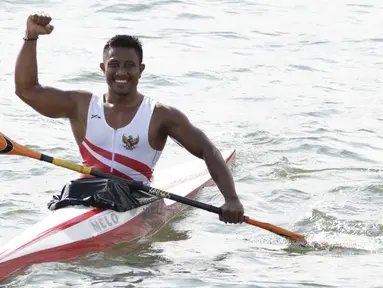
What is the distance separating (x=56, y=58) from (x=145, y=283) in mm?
8737

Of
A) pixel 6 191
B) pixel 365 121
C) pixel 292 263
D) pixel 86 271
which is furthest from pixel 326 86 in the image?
pixel 86 271

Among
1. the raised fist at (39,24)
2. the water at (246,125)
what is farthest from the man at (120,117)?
the water at (246,125)

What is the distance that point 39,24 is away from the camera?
24.0ft

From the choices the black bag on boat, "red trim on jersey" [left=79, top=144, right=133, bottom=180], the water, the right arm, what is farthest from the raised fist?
the water

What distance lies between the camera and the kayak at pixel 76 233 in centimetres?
686

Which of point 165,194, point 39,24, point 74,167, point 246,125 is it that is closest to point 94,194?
point 74,167

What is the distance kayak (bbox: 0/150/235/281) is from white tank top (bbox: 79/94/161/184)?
340 millimetres

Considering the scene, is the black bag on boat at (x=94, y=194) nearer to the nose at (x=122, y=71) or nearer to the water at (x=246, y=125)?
the water at (x=246, y=125)

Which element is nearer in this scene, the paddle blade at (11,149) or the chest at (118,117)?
the paddle blade at (11,149)

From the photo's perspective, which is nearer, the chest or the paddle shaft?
the paddle shaft

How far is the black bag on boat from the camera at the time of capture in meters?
7.46

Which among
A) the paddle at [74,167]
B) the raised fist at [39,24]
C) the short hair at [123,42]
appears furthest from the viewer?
the short hair at [123,42]

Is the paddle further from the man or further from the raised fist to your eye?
the raised fist

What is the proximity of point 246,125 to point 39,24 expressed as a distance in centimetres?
517
